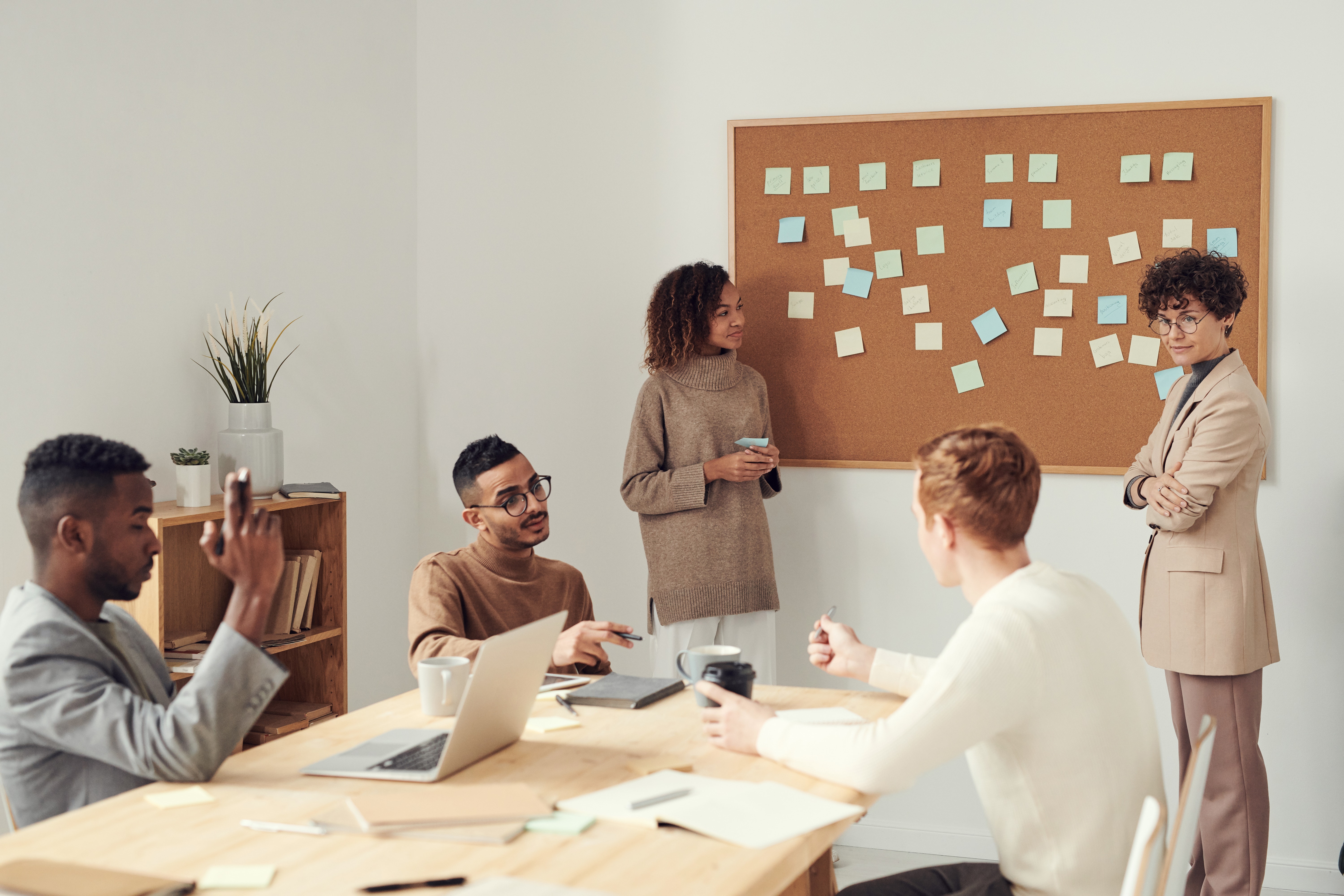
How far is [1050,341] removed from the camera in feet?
10.8

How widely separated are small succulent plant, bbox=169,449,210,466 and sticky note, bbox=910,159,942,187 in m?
2.13

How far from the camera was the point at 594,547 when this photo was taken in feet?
12.2

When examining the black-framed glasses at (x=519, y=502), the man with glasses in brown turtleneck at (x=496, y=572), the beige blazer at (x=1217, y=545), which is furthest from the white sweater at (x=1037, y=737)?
the beige blazer at (x=1217, y=545)

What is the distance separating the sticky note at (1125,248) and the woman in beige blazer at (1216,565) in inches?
14.2

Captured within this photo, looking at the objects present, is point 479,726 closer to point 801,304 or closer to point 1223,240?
point 801,304

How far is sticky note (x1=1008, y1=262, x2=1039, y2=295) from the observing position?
330 centimetres

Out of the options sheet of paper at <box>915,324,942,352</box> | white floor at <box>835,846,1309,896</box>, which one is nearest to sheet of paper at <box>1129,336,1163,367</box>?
sheet of paper at <box>915,324,942,352</box>

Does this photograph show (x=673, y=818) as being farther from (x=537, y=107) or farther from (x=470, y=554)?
(x=537, y=107)

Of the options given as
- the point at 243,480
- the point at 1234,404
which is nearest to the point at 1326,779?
the point at 1234,404

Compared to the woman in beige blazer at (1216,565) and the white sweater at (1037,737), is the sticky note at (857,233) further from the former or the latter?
the white sweater at (1037,737)

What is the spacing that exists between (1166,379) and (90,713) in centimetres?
287

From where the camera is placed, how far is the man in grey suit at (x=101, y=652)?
141cm

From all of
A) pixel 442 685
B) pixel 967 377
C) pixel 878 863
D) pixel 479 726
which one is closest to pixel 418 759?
pixel 479 726

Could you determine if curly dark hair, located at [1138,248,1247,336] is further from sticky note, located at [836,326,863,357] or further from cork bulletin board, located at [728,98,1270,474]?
sticky note, located at [836,326,863,357]
